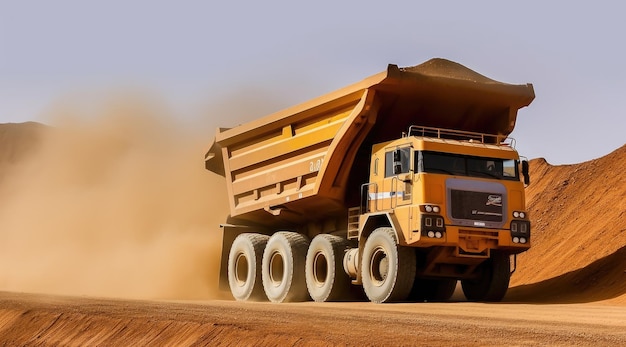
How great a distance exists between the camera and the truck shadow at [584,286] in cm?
1725

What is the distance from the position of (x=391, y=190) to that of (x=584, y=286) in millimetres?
4857

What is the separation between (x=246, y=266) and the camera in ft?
67.2

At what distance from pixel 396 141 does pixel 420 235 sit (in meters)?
1.89

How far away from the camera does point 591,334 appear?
9.34 meters

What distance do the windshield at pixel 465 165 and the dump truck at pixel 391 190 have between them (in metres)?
0.02

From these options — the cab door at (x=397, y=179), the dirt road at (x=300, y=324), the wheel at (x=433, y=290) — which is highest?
the cab door at (x=397, y=179)

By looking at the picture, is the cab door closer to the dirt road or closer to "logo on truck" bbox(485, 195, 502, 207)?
"logo on truck" bbox(485, 195, 502, 207)

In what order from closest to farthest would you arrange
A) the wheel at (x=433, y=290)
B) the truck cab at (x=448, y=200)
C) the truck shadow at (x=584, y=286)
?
Result: the truck cab at (x=448, y=200) → the truck shadow at (x=584, y=286) → the wheel at (x=433, y=290)

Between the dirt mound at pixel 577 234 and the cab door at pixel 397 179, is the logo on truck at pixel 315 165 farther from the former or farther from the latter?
the dirt mound at pixel 577 234

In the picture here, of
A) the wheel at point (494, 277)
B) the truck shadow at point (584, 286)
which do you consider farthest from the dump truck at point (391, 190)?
the truck shadow at point (584, 286)

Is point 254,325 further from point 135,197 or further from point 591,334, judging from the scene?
point 135,197

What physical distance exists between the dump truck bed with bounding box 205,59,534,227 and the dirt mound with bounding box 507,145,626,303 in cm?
349

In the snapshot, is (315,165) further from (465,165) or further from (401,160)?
(465,165)

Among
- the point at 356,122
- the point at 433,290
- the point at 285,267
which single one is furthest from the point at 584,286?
the point at 285,267
